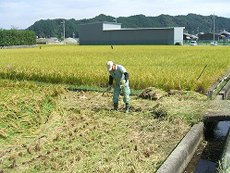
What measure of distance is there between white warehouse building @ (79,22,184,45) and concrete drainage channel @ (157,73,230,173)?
51220 millimetres

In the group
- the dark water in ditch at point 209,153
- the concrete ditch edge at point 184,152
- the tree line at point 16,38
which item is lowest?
the dark water in ditch at point 209,153

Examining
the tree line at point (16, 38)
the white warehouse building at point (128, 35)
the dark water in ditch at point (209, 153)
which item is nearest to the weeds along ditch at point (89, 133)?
the dark water in ditch at point (209, 153)

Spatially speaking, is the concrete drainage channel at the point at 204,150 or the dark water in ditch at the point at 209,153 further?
the dark water in ditch at the point at 209,153

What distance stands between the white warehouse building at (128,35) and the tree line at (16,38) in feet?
31.2

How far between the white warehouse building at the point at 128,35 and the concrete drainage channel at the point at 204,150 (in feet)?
168

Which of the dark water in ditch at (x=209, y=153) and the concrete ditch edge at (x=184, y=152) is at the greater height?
the concrete ditch edge at (x=184, y=152)

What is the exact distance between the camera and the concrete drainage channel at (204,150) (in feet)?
17.7

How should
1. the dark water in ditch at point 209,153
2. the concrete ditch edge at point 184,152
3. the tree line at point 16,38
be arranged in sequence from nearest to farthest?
the concrete ditch edge at point 184,152
the dark water in ditch at point 209,153
the tree line at point 16,38

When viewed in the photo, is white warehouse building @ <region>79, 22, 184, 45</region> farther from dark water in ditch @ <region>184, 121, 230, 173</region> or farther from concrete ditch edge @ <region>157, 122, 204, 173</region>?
concrete ditch edge @ <region>157, 122, 204, 173</region>

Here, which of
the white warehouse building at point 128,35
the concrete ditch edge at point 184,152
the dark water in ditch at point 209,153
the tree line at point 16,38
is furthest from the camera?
the white warehouse building at point 128,35

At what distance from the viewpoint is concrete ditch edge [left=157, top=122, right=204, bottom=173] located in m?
5.30

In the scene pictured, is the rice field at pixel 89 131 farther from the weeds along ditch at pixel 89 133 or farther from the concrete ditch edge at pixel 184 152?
the concrete ditch edge at pixel 184 152

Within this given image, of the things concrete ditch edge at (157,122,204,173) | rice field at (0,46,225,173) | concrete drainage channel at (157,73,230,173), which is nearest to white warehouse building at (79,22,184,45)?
rice field at (0,46,225,173)

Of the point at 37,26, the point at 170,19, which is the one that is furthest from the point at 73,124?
the point at 170,19
